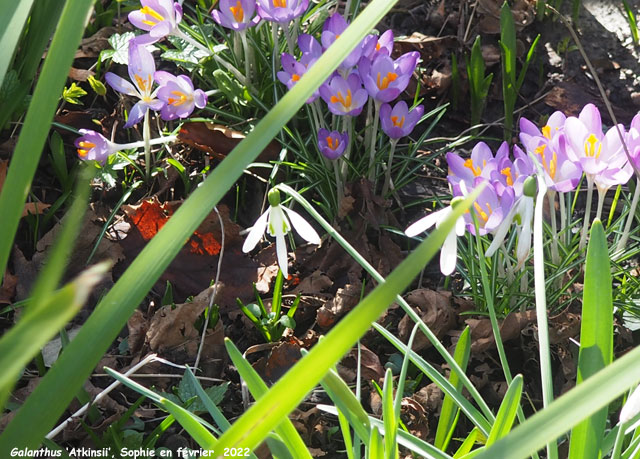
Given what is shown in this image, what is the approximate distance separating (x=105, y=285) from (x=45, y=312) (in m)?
1.51

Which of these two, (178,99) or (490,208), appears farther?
(178,99)

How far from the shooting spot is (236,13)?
6.34 feet

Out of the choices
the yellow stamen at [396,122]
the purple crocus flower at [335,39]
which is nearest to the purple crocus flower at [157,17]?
the purple crocus flower at [335,39]

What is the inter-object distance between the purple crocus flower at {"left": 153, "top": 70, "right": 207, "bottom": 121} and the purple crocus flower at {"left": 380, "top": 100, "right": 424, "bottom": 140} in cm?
54

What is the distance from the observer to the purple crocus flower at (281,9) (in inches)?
73.8

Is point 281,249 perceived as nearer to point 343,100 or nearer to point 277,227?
point 277,227

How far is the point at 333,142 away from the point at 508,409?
98 cm

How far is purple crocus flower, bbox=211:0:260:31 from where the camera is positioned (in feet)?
6.26

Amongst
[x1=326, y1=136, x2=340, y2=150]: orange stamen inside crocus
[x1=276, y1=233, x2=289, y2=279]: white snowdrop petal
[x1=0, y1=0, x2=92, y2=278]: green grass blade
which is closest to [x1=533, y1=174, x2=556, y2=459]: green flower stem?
[x1=276, y1=233, x2=289, y2=279]: white snowdrop petal

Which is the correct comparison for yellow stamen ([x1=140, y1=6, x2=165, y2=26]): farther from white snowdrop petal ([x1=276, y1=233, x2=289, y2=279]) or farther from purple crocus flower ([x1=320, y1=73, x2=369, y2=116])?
white snowdrop petal ([x1=276, y1=233, x2=289, y2=279])

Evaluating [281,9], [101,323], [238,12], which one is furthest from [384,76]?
[101,323]

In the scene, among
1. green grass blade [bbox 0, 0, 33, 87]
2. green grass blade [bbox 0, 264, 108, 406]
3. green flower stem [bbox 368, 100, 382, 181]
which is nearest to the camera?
green grass blade [bbox 0, 264, 108, 406]

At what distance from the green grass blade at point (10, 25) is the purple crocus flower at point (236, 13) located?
1.07 metres

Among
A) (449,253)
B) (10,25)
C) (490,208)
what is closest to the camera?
(10,25)
